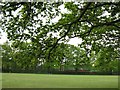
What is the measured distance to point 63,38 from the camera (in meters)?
5.42

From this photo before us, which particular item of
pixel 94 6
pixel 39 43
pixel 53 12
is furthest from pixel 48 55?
pixel 94 6

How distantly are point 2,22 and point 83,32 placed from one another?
1612 millimetres

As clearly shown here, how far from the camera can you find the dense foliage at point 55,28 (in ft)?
15.8

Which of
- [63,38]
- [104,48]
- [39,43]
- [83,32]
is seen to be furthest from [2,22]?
[104,48]

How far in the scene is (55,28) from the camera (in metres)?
5.27

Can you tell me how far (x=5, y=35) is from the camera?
16.7 ft

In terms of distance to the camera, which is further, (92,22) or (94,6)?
(92,22)

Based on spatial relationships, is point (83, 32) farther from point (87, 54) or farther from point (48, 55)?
point (48, 55)

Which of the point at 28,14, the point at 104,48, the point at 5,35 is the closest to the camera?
the point at 28,14

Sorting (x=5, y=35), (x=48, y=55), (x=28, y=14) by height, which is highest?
(x=28, y=14)

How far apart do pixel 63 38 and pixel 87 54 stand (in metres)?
0.63

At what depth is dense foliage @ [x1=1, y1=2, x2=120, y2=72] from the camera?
4817 mm

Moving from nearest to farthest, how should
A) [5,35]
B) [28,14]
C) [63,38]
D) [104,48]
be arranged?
[28,14] → [5,35] → [63,38] → [104,48]

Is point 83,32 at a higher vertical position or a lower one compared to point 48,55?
higher
